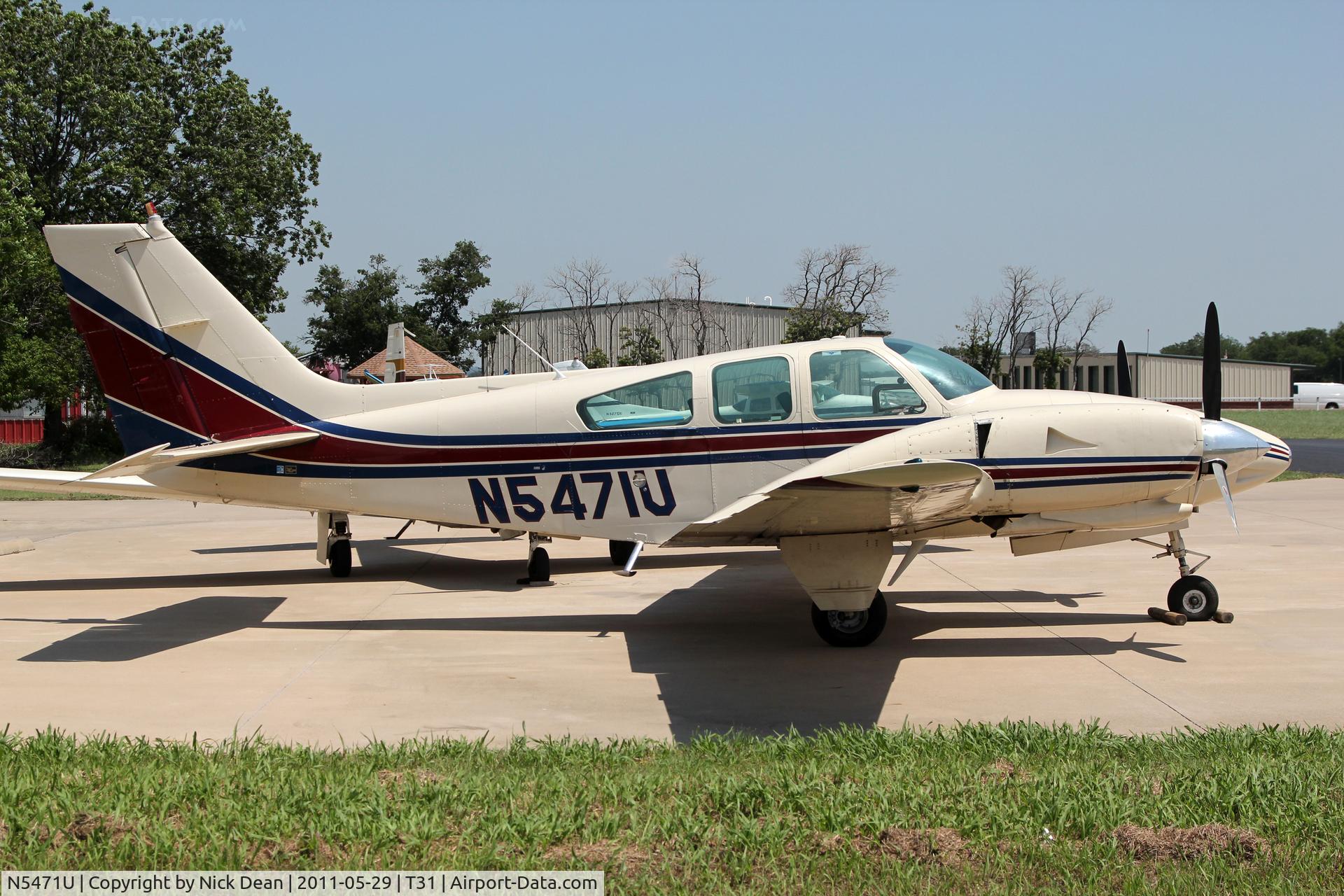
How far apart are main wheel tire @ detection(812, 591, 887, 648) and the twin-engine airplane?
0.02 meters

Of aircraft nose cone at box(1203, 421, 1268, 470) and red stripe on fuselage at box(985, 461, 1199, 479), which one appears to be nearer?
red stripe on fuselage at box(985, 461, 1199, 479)

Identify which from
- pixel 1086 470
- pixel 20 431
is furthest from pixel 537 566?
pixel 20 431

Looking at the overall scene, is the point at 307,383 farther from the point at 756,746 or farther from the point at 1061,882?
the point at 1061,882

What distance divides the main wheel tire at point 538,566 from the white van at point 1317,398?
347 ft

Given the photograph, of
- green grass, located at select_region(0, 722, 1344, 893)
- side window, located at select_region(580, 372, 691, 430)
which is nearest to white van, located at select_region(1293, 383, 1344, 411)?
side window, located at select_region(580, 372, 691, 430)

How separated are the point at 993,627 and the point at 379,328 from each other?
62062mm

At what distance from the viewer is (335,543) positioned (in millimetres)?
11523

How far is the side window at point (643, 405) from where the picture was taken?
8.39 meters

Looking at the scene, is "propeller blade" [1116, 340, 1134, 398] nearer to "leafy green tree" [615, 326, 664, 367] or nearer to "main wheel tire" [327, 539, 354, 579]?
"main wheel tire" [327, 539, 354, 579]

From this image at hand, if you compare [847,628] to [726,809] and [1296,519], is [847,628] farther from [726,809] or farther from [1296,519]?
[1296,519]

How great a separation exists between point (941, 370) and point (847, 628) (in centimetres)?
222

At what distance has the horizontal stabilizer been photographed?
30.0 ft

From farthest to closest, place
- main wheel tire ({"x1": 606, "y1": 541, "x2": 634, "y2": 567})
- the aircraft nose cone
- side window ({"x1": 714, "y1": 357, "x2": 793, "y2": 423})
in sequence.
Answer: main wheel tire ({"x1": 606, "y1": 541, "x2": 634, "y2": 567}), side window ({"x1": 714, "y1": 357, "x2": 793, "y2": 423}), the aircraft nose cone

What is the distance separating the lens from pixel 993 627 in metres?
8.54
